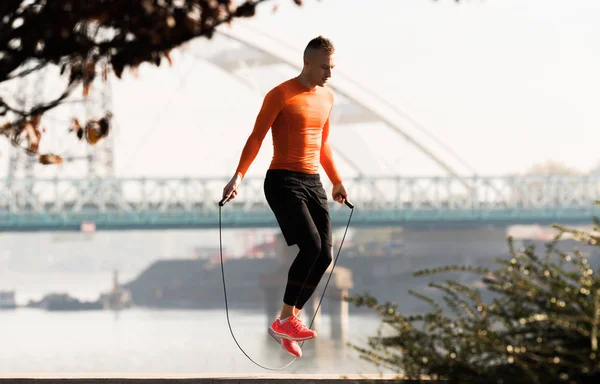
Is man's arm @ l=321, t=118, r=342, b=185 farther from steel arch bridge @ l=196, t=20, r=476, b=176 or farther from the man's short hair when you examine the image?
steel arch bridge @ l=196, t=20, r=476, b=176

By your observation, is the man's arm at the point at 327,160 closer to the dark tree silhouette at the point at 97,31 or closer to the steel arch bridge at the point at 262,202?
the dark tree silhouette at the point at 97,31

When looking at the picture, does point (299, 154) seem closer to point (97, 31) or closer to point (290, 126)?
point (290, 126)

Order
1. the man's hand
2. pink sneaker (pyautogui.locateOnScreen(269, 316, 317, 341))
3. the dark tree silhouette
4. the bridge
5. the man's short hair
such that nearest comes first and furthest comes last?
the dark tree silhouette
the man's short hair
pink sneaker (pyautogui.locateOnScreen(269, 316, 317, 341))
the man's hand
the bridge

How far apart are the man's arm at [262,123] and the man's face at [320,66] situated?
0.81 feet

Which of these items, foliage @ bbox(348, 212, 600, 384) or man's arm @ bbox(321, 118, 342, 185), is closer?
foliage @ bbox(348, 212, 600, 384)

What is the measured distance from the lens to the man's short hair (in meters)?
6.74

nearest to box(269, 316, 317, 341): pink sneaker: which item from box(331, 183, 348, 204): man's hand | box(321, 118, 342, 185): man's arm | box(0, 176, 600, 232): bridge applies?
box(331, 183, 348, 204): man's hand

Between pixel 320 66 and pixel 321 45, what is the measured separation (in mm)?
140

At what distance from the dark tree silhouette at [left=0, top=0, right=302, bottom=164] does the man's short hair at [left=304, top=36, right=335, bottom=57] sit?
2.56 meters

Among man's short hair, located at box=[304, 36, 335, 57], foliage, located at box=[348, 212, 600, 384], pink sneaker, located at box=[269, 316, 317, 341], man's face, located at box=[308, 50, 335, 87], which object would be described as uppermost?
man's short hair, located at box=[304, 36, 335, 57]

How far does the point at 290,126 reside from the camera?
22.7 feet

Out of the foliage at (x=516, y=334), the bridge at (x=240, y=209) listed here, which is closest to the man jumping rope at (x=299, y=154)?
the foliage at (x=516, y=334)

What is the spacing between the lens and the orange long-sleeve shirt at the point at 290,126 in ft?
22.6

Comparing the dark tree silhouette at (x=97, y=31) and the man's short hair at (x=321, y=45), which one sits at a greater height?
the man's short hair at (x=321, y=45)
